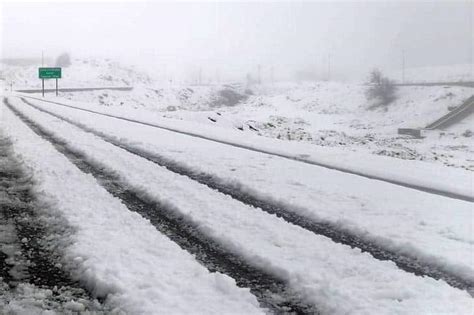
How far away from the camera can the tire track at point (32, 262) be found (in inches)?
141

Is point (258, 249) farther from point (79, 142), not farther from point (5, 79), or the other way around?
point (5, 79)

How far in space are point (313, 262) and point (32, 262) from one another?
259 centimetres

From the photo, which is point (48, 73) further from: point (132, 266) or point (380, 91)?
point (380, 91)

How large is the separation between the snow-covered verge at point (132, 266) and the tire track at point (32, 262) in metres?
0.13

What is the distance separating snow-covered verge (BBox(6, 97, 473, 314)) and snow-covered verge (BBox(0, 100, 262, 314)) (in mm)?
568

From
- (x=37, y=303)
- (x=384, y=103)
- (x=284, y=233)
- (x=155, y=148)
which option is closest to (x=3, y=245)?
(x=37, y=303)

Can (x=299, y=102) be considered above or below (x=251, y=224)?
above

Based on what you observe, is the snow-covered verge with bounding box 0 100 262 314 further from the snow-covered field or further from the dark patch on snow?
the dark patch on snow

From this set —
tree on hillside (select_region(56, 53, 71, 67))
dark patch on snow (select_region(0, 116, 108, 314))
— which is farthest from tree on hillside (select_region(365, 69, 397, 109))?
dark patch on snow (select_region(0, 116, 108, 314))

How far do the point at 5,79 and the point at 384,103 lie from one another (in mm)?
64153

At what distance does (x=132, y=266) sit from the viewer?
4191 millimetres

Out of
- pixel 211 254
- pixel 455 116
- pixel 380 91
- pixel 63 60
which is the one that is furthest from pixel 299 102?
pixel 211 254

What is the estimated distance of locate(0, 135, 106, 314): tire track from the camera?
357 centimetres

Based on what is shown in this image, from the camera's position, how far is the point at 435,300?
370 centimetres
